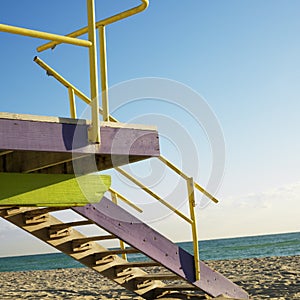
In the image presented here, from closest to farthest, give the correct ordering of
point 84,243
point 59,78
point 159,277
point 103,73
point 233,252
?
point 103,73
point 59,78
point 84,243
point 159,277
point 233,252

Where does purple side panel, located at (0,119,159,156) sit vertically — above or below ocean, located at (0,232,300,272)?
above

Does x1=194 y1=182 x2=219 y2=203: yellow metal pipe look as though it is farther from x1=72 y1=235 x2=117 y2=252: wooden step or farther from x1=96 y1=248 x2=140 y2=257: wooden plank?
x1=72 y1=235 x2=117 y2=252: wooden step

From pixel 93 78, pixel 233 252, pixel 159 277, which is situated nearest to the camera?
pixel 93 78

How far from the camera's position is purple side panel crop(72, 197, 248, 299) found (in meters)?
5.79

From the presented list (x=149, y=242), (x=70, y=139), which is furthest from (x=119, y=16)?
(x=149, y=242)

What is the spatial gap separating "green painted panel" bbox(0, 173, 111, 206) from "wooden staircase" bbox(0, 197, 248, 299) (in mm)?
1500

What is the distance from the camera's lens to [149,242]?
620cm

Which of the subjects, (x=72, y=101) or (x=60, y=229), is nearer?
(x=72, y=101)

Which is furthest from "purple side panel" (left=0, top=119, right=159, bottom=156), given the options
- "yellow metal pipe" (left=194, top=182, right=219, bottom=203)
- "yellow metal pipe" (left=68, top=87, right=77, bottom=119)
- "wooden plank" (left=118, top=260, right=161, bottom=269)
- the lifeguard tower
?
"wooden plank" (left=118, top=260, right=161, bottom=269)

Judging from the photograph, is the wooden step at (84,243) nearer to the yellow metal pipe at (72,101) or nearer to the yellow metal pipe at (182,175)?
the yellow metal pipe at (182,175)

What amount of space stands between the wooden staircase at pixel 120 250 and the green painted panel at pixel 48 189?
59.1 inches

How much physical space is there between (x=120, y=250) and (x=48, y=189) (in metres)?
2.71

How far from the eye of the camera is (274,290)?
28.0 ft

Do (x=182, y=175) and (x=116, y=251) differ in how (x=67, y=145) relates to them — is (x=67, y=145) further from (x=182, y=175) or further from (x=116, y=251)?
(x=116, y=251)
